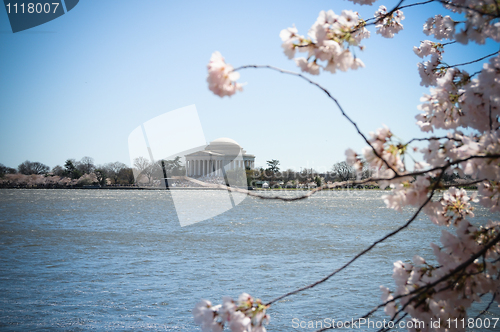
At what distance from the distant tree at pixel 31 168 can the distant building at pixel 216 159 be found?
1193 inches

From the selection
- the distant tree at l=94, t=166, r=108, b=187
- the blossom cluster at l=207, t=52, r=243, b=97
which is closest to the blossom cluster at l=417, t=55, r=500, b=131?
the blossom cluster at l=207, t=52, r=243, b=97

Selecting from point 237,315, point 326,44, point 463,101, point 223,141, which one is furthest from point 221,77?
point 223,141

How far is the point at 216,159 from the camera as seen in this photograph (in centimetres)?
7500

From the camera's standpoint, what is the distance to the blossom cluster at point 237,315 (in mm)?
1107

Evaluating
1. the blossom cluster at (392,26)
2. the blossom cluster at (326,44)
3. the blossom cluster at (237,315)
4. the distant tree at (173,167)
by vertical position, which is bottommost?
the blossom cluster at (237,315)

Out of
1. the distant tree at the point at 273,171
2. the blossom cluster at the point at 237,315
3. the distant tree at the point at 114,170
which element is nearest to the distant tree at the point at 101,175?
the distant tree at the point at 114,170

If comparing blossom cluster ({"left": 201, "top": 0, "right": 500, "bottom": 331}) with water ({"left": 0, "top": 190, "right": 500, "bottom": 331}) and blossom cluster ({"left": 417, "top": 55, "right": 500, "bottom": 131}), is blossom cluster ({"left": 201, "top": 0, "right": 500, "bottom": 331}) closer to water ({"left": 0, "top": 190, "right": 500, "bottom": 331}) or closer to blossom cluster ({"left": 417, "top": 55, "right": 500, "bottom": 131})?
blossom cluster ({"left": 417, "top": 55, "right": 500, "bottom": 131})

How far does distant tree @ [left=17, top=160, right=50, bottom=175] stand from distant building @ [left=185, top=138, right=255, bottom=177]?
30.3m

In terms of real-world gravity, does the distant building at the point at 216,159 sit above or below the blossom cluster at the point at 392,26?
above

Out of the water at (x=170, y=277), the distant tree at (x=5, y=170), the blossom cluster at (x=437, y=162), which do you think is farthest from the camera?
the distant tree at (x=5, y=170)

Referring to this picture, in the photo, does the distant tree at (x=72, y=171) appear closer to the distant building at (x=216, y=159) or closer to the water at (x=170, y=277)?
the distant building at (x=216, y=159)

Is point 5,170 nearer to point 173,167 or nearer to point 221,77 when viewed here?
point 173,167

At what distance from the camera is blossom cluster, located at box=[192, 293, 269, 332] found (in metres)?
1.11

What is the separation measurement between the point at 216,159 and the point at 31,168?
38309mm
